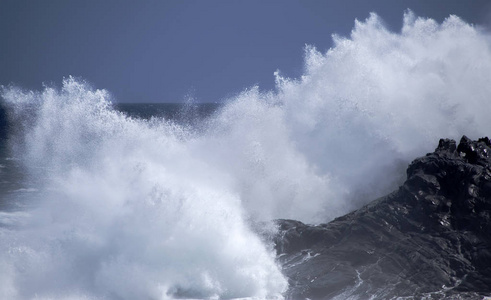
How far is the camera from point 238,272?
17.1 metres

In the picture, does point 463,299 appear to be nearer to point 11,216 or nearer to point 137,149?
point 137,149

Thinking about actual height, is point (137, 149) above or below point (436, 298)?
above

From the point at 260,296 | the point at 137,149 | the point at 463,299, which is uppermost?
the point at 137,149

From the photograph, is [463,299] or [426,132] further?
[426,132]

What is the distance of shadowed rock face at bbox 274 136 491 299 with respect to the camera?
16.3m

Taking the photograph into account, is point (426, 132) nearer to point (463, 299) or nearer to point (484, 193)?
point (484, 193)

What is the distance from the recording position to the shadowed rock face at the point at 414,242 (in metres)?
16.3

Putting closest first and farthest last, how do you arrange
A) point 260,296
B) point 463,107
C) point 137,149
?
point 260,296, point 137,149, point 463,107

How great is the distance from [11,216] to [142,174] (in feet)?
29.7

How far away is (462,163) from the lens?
1930cm

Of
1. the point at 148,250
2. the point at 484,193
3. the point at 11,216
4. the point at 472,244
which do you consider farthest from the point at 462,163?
the point at 11,216

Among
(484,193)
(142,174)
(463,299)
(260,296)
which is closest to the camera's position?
(463,299)

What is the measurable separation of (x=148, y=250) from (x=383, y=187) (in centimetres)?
1374

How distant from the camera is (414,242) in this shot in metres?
17.7
